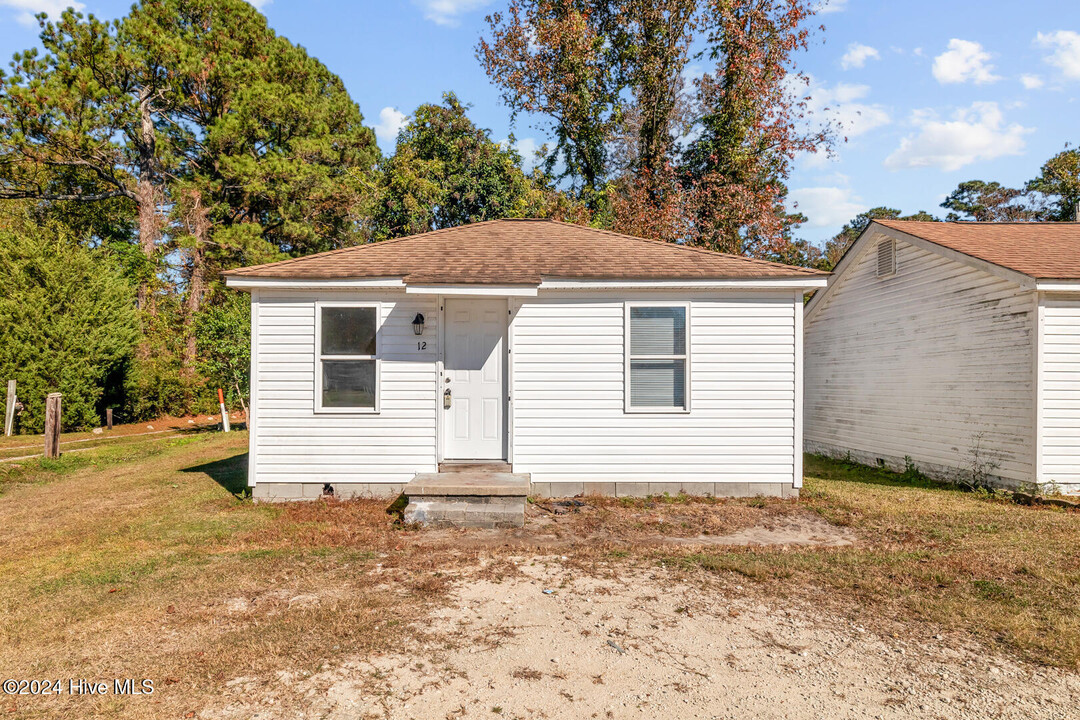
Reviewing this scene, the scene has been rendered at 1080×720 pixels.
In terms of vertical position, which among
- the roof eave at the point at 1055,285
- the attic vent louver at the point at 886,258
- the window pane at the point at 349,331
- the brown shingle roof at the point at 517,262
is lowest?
the window pane at the point at 349,331

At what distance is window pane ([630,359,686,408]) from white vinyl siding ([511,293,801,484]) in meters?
0.16

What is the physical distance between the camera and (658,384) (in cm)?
788

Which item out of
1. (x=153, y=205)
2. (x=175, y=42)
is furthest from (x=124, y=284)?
(x=175, y=42)

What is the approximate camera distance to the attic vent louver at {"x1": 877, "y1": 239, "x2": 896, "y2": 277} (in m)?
11.1

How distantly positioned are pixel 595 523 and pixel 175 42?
82.3ft

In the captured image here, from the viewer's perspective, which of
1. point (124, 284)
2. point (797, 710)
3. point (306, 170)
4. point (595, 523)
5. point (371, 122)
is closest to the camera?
point (797, 710)

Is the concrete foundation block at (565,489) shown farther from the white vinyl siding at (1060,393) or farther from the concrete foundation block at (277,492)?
the white vinyl siding at (1060,393)

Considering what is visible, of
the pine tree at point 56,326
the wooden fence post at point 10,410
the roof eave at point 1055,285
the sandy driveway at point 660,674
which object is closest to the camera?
the sandy driveway at point 660,674

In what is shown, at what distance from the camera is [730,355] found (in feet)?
25.7

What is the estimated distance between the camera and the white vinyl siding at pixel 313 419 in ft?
25.1

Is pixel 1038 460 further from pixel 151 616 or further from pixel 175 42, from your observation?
pixel 175 42

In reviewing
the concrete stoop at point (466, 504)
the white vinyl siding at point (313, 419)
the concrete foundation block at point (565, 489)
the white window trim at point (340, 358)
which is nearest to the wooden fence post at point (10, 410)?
the white vinyl siding at point (313, 419)

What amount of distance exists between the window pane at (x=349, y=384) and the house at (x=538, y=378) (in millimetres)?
19

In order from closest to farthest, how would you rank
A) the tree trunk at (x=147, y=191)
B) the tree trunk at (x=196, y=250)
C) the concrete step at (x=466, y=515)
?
the concrete step at (x=466, y=515) → the tree trunk at (x=147, y=191) → the tree trunk at (x=196, y=250)
